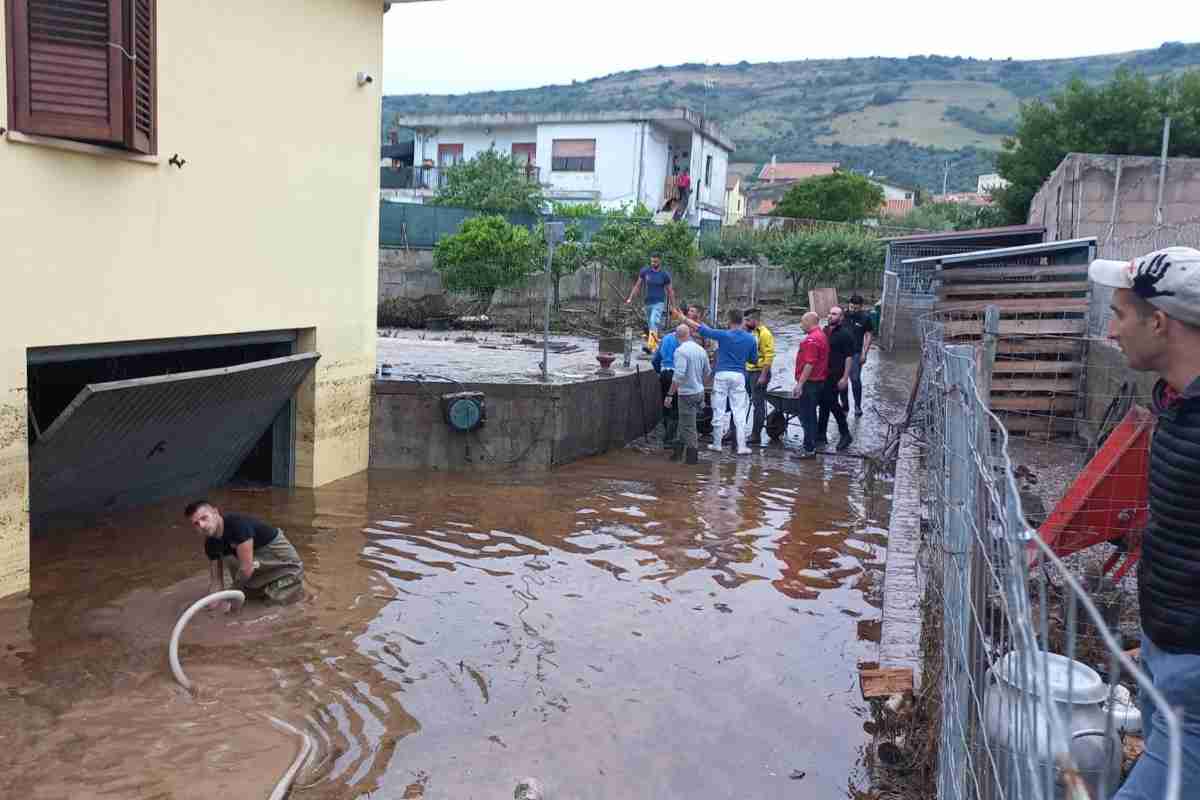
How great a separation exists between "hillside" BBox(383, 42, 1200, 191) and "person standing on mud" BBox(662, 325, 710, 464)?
86.1 m

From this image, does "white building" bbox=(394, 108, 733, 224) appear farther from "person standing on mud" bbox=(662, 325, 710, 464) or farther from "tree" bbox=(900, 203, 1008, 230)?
"person standing on mud" bbox=(662, 325, 710, 464)

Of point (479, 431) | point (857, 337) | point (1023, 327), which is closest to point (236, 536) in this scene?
point (479, 431)

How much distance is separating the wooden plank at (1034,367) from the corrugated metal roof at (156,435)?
9.06 meters

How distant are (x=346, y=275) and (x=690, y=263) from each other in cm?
1427

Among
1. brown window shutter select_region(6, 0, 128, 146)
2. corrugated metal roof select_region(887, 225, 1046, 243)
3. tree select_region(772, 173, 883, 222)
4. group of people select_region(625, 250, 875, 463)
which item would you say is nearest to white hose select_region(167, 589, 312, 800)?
brown window shutter select_region(6, 0, 128, 146)

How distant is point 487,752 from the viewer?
5.48 m

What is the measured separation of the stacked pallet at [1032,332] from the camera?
1355cm

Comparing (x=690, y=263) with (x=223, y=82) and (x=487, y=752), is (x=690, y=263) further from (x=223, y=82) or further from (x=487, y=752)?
(x=487, y=752)

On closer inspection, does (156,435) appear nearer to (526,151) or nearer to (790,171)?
(526,151)

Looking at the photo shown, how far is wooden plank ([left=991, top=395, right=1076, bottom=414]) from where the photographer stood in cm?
1359

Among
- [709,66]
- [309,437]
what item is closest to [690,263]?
[309,437]

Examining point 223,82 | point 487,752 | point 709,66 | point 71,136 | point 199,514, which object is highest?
point 709,66

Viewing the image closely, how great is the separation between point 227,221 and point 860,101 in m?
135

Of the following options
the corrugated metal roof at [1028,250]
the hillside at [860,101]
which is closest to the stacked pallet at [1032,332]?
the corrugated metal roof at [1028,250]
